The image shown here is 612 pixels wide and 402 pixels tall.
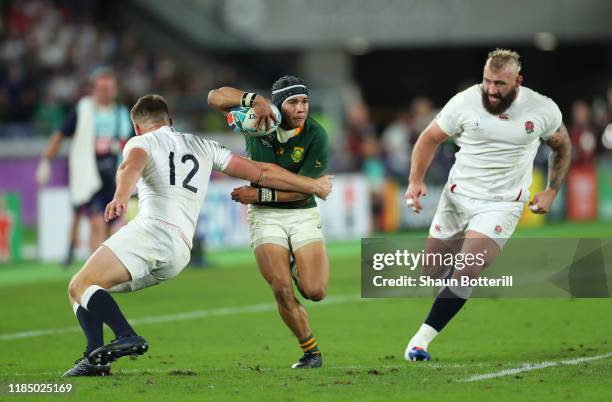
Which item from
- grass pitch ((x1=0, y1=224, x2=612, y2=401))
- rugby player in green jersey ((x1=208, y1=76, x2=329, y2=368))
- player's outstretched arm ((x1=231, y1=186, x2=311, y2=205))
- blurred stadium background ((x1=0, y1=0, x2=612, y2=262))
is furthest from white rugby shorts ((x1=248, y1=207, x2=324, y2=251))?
blurred stadium background ((x1=0, y1=0, x2=612, y2=262))

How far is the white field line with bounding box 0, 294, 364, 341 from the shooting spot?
39.8 feet

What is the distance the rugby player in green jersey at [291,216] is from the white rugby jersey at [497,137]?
113cm

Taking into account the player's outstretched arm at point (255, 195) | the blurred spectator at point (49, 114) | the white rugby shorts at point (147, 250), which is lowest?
the white rugby shorts at point (147, 250)

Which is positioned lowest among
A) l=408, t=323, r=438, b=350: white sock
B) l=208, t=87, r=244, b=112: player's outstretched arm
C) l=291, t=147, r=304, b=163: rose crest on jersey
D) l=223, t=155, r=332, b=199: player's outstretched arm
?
l=408, t=323, r=438, b=350: white sock

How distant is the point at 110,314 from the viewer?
336 inches

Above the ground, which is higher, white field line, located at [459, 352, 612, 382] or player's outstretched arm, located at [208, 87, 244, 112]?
player's outstretched arm, located at [208, 87, 244, 112]

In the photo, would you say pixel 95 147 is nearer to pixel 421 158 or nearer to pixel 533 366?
pixel 421 158

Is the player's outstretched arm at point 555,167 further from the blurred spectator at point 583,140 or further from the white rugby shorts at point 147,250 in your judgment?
the blurred spectator at point 583,140

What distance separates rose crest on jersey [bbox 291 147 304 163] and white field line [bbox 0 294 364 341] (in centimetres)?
387

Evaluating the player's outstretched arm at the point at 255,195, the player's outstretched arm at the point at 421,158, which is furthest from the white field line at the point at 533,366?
the player's outstretched arm at the point at 255,195

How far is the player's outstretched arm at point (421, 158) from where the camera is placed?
9.79 meters

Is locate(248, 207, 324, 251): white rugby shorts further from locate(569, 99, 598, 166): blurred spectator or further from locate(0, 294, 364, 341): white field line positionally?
locate(569, 99, 598, 166): blurred spectator

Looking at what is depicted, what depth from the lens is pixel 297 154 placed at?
9.48 metres

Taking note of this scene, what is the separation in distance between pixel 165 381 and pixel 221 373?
1.83ft
